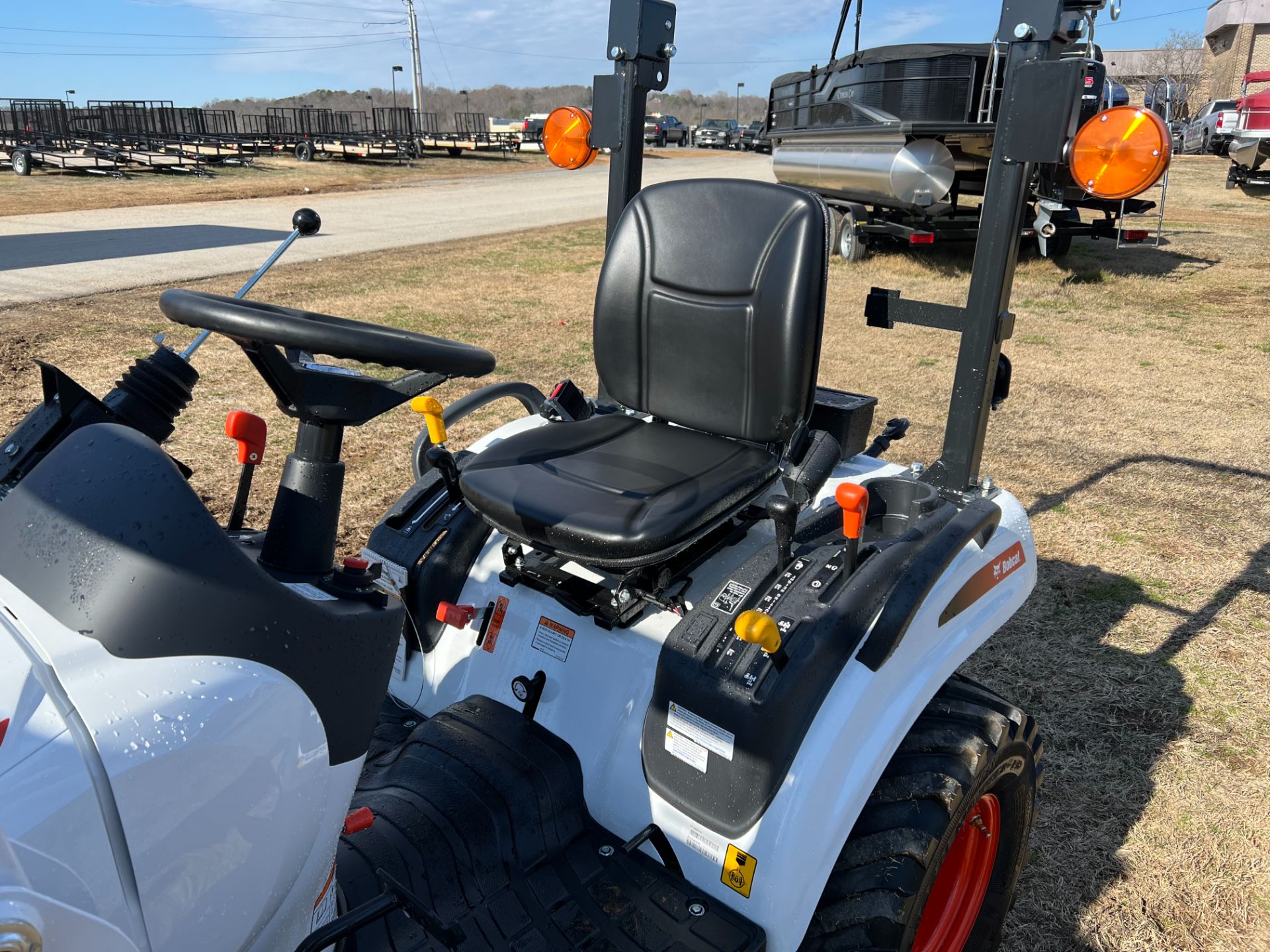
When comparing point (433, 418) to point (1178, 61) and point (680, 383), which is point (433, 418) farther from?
point (1178, 61)

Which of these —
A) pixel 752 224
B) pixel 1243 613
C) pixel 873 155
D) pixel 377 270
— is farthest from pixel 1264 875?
pixel 377 270

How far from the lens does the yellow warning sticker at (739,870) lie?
4.88ft

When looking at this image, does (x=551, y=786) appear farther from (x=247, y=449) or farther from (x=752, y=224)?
(x=752, y=224)

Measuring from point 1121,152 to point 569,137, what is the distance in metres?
1.37

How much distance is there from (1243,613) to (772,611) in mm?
2388

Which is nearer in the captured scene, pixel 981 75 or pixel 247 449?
pixel 247 449

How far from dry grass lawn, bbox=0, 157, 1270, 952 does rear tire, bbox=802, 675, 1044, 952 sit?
210 millimetres

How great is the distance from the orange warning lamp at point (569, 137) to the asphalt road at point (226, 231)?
3959mm

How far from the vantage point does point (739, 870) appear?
1.50 metres

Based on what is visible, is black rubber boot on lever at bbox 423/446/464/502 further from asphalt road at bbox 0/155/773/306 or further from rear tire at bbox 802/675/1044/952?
asphalt road at bbox 0/155/773/306

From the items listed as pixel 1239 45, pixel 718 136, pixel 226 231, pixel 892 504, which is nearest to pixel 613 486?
pixel 892 504

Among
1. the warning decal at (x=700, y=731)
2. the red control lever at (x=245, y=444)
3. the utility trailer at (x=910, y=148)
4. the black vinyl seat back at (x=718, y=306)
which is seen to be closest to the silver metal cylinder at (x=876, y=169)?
the utility trailer at (x=910, y=148)

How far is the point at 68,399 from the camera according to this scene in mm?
1319

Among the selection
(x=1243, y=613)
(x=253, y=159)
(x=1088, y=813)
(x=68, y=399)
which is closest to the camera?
(x=68, y=399)
